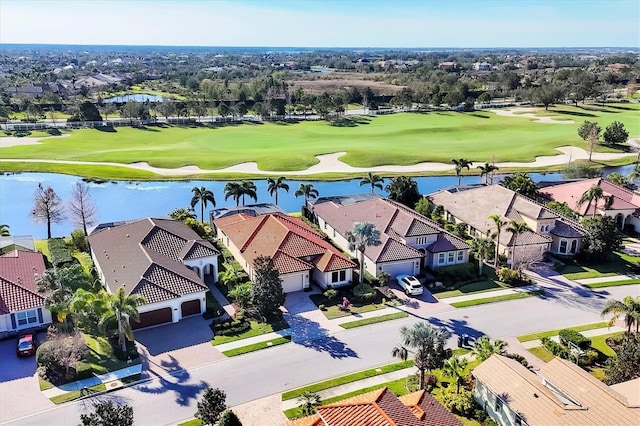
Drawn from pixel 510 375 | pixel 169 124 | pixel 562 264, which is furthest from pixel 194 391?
pixel 169 124

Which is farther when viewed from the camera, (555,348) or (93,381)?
(555,348)

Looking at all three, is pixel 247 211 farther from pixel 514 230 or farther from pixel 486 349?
pixel 486 349

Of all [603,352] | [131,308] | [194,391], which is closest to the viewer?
[194,391]

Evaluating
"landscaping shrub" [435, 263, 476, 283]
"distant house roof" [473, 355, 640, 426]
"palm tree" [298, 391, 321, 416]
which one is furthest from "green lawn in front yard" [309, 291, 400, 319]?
"distant house roof" [473, 355, 640, 426]

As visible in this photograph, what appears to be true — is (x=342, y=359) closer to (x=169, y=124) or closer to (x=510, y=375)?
(x=510, y=375)

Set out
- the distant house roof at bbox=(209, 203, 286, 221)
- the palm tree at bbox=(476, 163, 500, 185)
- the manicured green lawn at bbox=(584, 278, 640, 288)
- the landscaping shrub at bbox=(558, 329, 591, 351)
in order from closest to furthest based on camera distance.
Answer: the landscaping shrub at bbox=(558, 329, 591, 351), the manicured green lawn at bbox=(584, 278, 640, 288), the distant house roof at bbox=(209, 203, 286, 221), the palm tree at bbox=(476, 163, 500, 185)

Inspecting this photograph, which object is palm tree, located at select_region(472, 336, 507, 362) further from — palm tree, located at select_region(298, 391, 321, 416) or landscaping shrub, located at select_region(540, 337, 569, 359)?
palm tree, located at select_region(298, 391, 321, 416)

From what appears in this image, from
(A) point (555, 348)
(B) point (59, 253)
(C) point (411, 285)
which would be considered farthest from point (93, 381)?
(A) point (555, 348)
